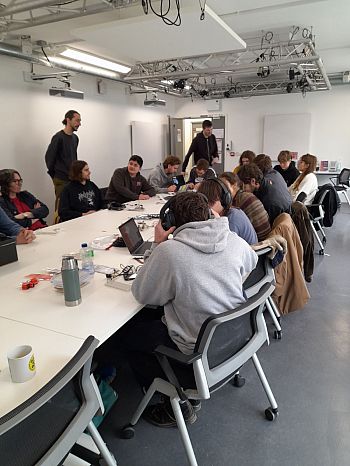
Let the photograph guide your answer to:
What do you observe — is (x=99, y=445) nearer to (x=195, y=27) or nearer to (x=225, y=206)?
(x=225, y=206)

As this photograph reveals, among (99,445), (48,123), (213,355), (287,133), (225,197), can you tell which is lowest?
(99,445)

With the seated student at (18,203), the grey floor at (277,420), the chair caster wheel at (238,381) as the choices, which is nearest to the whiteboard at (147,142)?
the seated student at (18,203)

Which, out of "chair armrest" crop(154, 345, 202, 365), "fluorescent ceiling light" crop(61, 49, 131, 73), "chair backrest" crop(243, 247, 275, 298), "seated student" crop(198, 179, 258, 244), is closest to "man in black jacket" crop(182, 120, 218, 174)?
"fluorescent ceiling light" crop(61, 49, 131, 73)

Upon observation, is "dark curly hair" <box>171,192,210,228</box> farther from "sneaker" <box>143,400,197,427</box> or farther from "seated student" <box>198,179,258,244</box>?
"sneaker" <box>143,400,197,427</box>

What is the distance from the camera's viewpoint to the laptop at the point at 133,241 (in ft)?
7.53

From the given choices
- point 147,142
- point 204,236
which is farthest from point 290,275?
point 147,142

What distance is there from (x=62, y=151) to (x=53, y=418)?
4413 millimetres

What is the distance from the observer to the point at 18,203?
3.88 m

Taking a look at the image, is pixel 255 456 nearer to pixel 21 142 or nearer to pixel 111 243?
pixel 111 243

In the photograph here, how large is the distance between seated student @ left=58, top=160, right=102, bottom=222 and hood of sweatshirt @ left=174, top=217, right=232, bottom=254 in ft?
8.87

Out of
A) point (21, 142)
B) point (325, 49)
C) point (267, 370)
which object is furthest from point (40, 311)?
point (325, 49)

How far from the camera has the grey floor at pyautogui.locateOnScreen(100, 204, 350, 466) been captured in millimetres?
1594

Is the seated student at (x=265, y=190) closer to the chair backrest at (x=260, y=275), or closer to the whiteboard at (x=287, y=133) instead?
the chair backrest at (x=260, y=275)

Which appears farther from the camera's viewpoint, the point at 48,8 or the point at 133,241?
the point at 48,8
